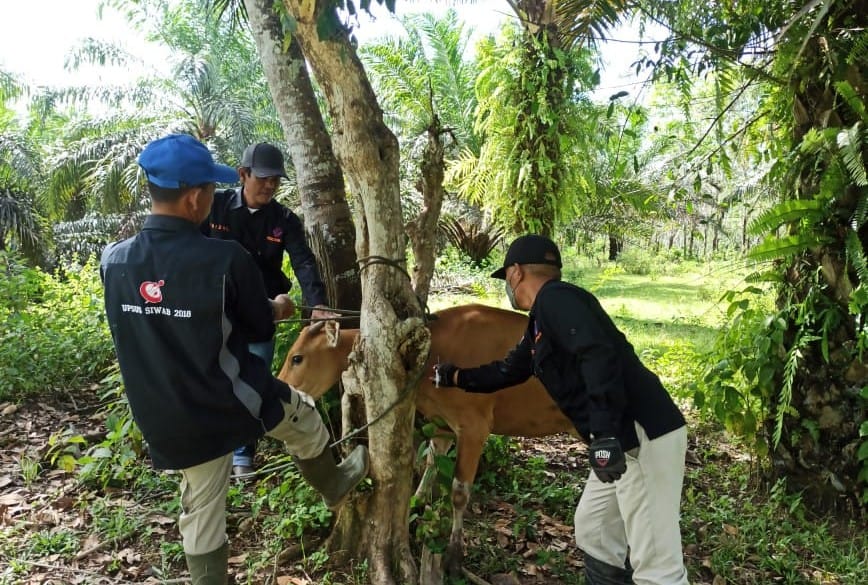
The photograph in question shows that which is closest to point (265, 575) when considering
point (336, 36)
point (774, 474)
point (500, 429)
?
point (500, 429)

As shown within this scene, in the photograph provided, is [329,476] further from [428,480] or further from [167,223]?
[167,223]

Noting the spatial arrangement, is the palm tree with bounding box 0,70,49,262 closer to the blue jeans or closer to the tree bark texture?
the blue jeans

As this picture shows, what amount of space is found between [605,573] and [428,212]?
6.84ft

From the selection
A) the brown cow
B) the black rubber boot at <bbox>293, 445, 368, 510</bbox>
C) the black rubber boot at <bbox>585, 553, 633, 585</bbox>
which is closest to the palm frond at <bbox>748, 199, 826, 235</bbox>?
the brown cow

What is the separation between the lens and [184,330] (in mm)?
2738

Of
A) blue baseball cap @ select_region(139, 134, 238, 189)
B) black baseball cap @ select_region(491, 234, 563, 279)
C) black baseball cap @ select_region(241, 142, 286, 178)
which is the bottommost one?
black baseball cap @ select_region(491, 234, 563, 279)

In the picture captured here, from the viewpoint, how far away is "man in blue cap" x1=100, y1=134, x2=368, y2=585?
273 cm

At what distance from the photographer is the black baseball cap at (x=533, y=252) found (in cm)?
330

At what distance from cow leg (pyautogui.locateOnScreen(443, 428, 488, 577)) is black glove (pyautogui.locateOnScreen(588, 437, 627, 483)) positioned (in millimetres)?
1513

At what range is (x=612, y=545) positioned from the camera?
3.43 meters

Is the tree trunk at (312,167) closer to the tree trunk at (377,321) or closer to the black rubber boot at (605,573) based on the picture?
the tree trunk at (377,321)

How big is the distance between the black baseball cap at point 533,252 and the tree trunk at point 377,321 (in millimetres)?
591

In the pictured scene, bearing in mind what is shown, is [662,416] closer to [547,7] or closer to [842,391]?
[842,391]

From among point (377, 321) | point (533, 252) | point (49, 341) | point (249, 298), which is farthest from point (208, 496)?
point (49, 341)
